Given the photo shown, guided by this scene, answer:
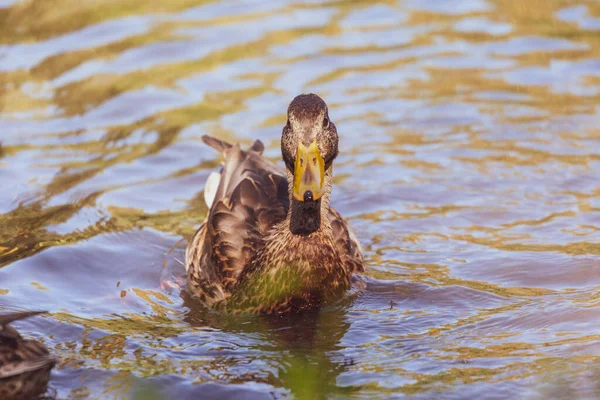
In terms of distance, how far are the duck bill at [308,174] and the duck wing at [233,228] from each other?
95cm

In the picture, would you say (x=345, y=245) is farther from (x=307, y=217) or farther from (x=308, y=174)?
(x=308, y=174)

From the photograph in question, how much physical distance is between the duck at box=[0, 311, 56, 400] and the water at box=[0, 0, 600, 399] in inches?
12.2

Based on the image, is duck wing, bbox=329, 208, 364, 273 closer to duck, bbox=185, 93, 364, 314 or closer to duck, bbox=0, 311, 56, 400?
duck, bbox=185, 93, 364, 314

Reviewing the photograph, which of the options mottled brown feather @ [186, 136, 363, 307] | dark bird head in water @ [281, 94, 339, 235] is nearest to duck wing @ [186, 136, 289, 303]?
mottled brown feather @ [186, 136, 363, 307]

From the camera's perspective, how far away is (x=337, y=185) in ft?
33.3

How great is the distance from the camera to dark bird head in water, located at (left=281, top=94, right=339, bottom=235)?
678 cm

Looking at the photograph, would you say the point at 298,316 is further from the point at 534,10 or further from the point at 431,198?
the point at 534,10

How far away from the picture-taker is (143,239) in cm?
908

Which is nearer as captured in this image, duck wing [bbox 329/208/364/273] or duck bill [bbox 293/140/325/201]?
duck bill [bbox 293/140/325/201]

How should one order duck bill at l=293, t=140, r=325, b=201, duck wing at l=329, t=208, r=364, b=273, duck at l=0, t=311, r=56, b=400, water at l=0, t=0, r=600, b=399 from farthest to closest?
1. duck wing at l=329, t=208, r=364, b=273
2. duck bill at l=293, t=140, r=325, b=201
3. water at l=0, t=0, r=600, b=399
4. duck at l=0, t=311, r=56, b=400

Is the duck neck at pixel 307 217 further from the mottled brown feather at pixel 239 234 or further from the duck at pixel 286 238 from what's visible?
the mottled brown feather at pixel 239 234

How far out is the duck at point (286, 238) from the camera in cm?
691

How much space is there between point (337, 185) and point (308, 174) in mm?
3385

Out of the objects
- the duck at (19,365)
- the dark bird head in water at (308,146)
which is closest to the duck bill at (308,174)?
the dark bird head in water at (308,146)
